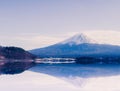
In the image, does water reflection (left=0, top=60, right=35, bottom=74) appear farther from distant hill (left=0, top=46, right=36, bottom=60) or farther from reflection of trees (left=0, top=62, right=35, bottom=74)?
distant hill (left=0, top=46, right=36, bottom=60)

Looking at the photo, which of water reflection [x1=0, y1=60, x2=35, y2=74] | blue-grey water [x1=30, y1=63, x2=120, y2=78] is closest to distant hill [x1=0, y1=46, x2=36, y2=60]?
water reflection [x1=0, y1=60, x2=35, y2=74]

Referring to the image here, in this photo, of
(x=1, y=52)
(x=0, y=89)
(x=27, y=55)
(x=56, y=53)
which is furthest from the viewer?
(x=56, y=53)

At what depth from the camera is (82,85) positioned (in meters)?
23.1

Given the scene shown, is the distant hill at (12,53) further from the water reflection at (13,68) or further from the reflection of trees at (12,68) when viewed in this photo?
the reflection of trees at (12,68)

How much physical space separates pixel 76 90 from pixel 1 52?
245 feet

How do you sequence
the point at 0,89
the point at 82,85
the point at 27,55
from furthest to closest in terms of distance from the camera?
the point at 27,55 → the point at 82,85 → the point at 0,89

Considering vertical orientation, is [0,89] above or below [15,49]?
below

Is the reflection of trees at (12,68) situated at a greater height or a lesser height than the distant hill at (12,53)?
lesser

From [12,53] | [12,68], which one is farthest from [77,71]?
[12,53]

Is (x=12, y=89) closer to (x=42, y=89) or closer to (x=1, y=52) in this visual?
(x=42, y=89)

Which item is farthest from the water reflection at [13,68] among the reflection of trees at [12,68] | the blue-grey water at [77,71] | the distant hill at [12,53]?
the distant hill at [12,53]

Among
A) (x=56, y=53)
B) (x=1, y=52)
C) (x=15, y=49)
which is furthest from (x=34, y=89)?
(x=56, y=53)

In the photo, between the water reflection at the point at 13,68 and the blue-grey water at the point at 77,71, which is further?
the water reflection at the point at 13,68

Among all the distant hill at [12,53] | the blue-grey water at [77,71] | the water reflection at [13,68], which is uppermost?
the distant hill at [12,53]
